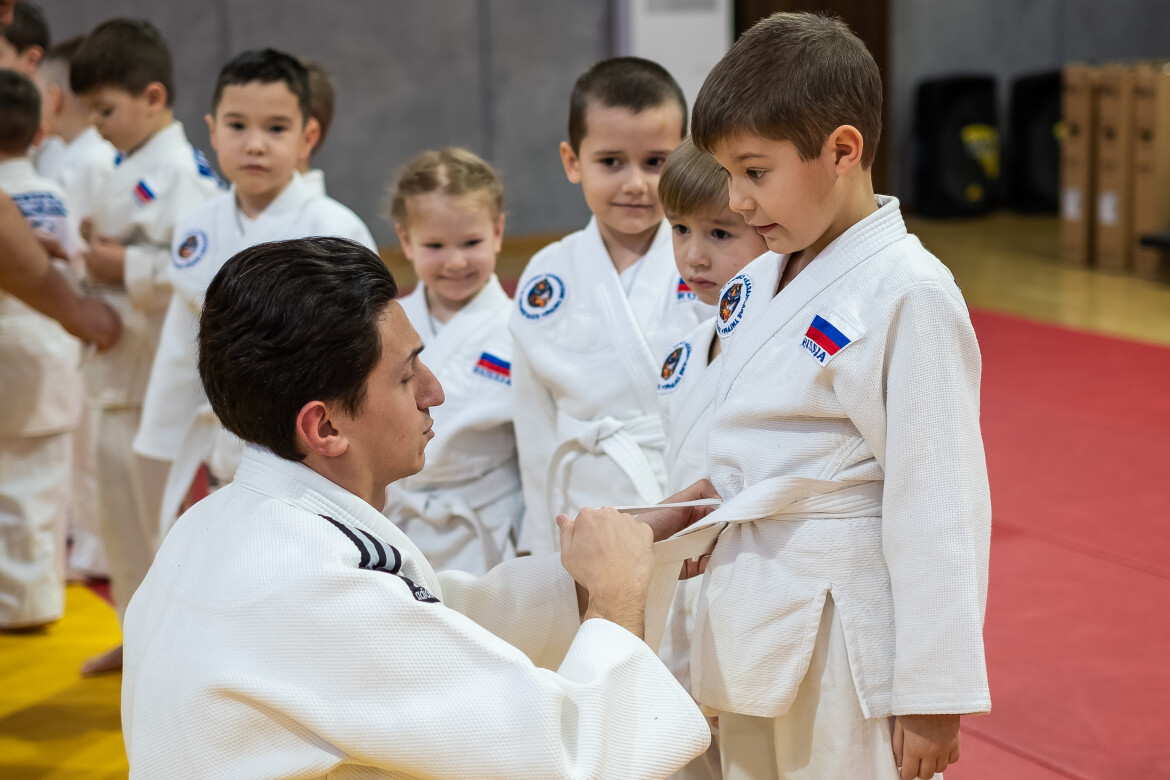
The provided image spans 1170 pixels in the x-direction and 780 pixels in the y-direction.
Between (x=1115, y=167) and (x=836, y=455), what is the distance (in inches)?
275

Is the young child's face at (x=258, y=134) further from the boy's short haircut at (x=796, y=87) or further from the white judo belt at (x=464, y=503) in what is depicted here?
the boy's short haircut at (x=796, y=87)

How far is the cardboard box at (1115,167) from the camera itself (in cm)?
750

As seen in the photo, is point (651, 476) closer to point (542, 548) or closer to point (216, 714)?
point (542, 548)

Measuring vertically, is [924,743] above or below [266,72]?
below

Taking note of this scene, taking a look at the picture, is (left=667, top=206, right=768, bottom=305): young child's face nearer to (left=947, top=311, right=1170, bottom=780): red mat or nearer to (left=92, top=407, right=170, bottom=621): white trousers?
(left=947, top=311, right=1170, bottom=780): red mat

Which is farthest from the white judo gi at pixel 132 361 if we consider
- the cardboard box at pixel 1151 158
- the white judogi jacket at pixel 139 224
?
the cardboard box at pixel 1151 158

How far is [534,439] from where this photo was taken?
95.0 inches

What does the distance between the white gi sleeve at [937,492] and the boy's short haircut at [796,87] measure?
0.24m

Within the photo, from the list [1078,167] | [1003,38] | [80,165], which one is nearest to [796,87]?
[80,165]

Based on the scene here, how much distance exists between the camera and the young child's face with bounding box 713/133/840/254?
4.94ft

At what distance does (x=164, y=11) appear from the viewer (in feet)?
26.2

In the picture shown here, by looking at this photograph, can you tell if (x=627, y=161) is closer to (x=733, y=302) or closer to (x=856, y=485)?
(x=733, y=302)

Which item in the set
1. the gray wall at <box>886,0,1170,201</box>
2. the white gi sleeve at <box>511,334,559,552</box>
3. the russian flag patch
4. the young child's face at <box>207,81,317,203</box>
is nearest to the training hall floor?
the white gi sleeve at <box>511,334,559,552</box>

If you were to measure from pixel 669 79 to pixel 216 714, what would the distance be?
62.6 inches
